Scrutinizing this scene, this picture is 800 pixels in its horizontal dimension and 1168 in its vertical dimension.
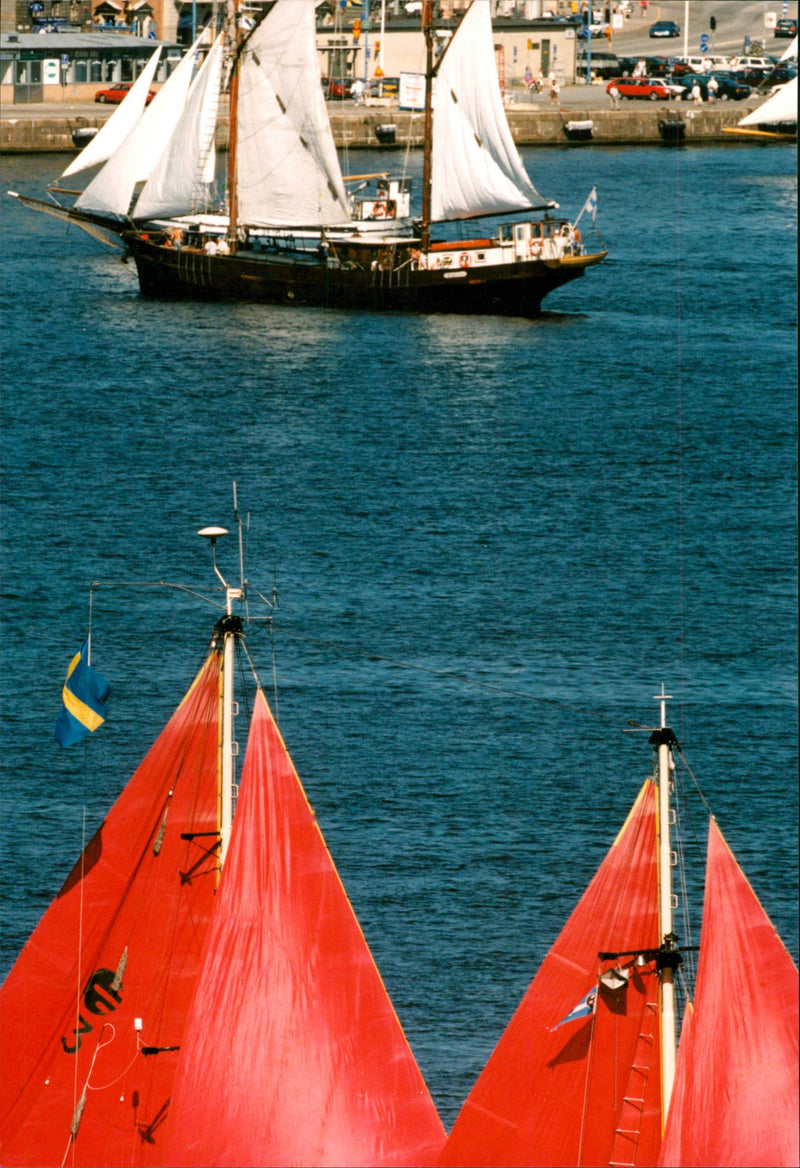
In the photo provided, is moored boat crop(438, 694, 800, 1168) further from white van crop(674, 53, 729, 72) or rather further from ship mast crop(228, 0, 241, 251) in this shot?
white van crop(674, 53, 729, 72)

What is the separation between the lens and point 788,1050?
21516 mm

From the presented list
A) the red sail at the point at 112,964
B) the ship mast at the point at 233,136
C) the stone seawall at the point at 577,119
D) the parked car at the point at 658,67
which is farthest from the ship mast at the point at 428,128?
the red sail at the point at 112,964

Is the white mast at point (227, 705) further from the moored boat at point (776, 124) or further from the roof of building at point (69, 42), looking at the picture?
the roof of building at point (69, 42)

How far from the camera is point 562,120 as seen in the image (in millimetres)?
147875

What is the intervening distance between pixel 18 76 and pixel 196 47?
52251 mm

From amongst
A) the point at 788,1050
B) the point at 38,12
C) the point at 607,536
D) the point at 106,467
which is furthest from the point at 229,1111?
the point at 38,12

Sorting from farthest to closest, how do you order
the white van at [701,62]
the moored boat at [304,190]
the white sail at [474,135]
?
the white van at [701,62] → the white sail at [474,135] → the moored boat at [304,190]

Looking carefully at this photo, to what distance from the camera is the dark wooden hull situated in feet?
325

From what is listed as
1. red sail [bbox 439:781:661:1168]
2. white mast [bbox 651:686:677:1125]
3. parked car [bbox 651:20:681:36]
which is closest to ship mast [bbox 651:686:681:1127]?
white mast [bbox 651:686:677:1125]

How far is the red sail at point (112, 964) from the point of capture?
2642 centimetres

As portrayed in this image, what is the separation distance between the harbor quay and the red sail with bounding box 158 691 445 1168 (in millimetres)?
120940

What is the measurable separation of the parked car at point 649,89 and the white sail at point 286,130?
56605 mm

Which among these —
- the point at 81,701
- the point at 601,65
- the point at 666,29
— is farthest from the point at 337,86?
the point at 81,701

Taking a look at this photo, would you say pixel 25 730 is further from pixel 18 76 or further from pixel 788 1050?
pixel 18 76
